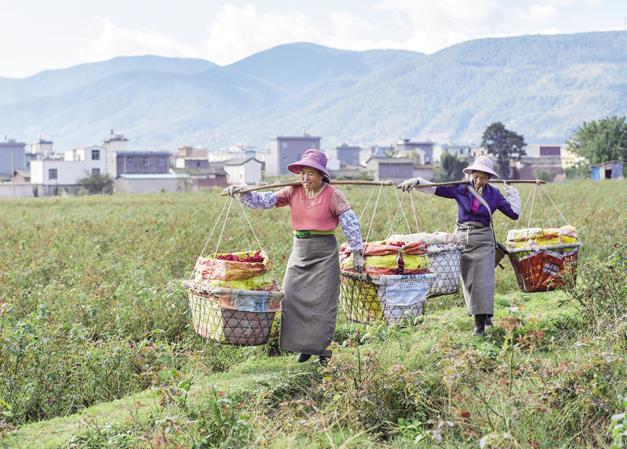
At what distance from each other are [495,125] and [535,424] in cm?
7595

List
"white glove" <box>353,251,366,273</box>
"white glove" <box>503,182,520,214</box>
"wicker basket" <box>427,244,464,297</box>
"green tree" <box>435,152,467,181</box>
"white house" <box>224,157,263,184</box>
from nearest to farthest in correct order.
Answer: "white glove" <box>353,251,366,273</box>, "wicker basket" <box>427,244,464,297</box>, "white glove" <box>503,182,520,214</box>, "green tree" <box>435,152,467,181</box>, "white house" <box>224,157,263,184</box>

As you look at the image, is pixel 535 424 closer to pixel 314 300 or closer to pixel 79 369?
pixel 314 300

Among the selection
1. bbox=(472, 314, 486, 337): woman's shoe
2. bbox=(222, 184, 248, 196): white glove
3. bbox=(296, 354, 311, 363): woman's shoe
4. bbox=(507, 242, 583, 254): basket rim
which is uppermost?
bbox=(222, 184, 248, 196): white glove

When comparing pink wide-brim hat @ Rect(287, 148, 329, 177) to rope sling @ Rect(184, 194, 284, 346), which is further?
pink wide-brim hat @ Rect(287, 148, 329, 177)

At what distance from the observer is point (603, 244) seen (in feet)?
45.9

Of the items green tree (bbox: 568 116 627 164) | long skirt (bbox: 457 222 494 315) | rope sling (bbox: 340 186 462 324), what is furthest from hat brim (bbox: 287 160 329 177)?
green tree (bbox: 568 116 627 164)

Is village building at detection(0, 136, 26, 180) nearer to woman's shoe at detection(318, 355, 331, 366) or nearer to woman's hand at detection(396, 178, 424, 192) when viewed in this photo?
woman's hand at detection(396, 178, 424, 192)

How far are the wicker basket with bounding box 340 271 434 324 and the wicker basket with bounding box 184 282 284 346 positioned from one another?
0.87 m

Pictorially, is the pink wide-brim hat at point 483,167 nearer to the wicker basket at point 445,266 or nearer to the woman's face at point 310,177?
the wicker basket at point 445,266

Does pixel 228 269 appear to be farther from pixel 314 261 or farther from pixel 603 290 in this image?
pixel 603 290

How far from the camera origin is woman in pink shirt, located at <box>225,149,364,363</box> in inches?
→ 287

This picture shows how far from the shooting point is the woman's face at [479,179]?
26.9ft

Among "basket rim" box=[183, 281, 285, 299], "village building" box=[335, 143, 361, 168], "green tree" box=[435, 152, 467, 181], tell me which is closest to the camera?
"basket rim" box=[183, 281, 285, 299]

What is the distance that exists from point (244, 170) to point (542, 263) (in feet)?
271
